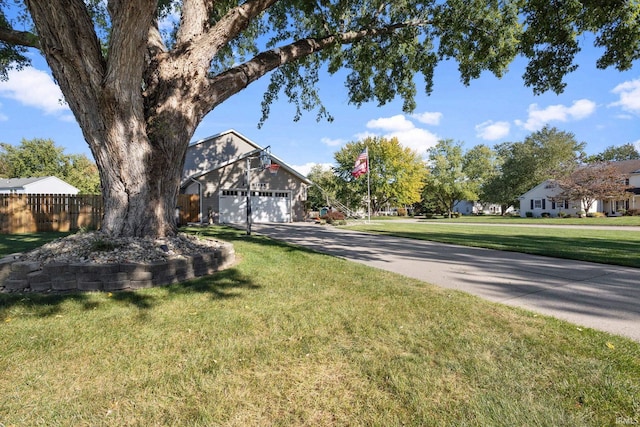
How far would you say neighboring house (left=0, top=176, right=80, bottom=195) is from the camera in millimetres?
32875

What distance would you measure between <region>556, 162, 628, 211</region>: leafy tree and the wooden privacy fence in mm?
40279

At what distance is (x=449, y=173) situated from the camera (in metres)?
41.4

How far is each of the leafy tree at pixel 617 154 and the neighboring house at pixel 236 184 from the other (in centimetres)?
5387

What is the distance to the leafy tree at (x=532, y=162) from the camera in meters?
40.5

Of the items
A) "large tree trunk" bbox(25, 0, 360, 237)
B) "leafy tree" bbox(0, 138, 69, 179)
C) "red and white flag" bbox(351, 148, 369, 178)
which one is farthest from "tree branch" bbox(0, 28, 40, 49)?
"leafy tree" bbox(0, 138, 69, 179)

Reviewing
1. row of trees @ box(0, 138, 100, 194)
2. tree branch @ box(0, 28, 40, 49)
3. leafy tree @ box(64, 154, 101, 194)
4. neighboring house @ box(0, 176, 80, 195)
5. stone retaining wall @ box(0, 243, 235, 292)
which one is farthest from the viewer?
row of trees @ box(0, 138, 100, 194)

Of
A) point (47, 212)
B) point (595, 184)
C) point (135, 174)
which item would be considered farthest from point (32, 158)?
point (595, 184)

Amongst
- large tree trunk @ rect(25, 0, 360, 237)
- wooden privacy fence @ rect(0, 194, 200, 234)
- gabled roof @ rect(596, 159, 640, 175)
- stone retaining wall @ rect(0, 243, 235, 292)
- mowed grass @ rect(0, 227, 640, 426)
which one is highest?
gabled roof @ rect(596, 159, 640, 175)

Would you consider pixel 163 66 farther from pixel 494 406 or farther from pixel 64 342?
pixel 494 406

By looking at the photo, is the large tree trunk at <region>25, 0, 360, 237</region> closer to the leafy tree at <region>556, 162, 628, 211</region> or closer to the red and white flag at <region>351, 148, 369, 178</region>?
the red and white flag at <region>351, 148, 369, 178</region>

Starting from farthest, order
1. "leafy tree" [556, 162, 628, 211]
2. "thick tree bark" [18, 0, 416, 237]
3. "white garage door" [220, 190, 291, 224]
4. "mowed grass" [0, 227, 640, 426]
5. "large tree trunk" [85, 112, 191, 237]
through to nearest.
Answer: "leafy tree" [556, 162, 628, 211]
"white garage door" [220, 190, 291, 224]
"large tree trunk" [85, 112, 191, 237]
"thick tree bark" [18, 0, 416, 237]
"mowed grass" [0, 227, 640, 426]

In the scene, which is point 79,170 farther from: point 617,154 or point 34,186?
point 617,154

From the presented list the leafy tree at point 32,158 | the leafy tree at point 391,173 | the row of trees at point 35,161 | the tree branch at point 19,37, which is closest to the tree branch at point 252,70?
the tree branch at point 19,37

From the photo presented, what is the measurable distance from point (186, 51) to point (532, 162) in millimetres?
48414
